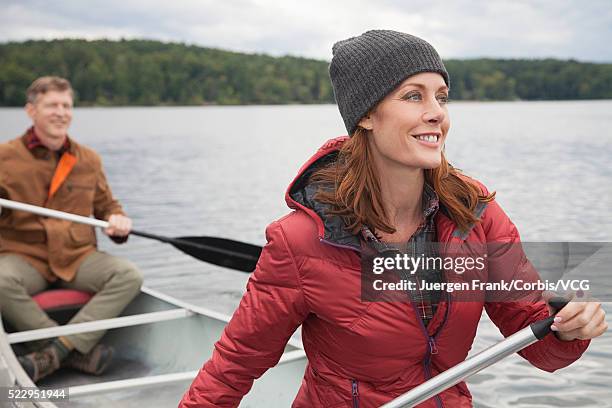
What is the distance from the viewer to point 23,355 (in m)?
5.11

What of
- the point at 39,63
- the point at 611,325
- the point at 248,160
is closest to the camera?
the point at 611,325

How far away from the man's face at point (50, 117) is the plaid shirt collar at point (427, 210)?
352 cm

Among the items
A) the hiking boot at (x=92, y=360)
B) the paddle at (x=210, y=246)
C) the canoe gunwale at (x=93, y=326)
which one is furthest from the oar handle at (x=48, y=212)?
the hiking boot at (x=92, y=360)

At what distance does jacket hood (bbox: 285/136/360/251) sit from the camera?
2057 millimetres

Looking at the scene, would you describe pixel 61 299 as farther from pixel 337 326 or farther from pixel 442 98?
pixel 442 98

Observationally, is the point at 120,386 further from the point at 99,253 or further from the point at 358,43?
the point at 358,43

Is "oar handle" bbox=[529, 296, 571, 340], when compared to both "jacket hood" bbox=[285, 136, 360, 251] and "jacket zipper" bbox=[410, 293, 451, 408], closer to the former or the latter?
"jacket zipper" bbox=[410, 293, 451, 408]

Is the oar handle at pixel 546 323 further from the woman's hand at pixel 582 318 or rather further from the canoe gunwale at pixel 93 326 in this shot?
the canoe gunwale at pixel 93 326

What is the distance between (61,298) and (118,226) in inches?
25.2

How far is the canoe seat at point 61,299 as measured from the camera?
513cm

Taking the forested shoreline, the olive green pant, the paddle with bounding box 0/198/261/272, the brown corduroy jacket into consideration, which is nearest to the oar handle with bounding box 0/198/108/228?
the paddle with bounding box 0/198/261/272

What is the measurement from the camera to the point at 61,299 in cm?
521

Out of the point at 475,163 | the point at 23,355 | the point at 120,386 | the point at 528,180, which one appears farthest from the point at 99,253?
the point at 475,163

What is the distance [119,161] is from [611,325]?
22618mm
